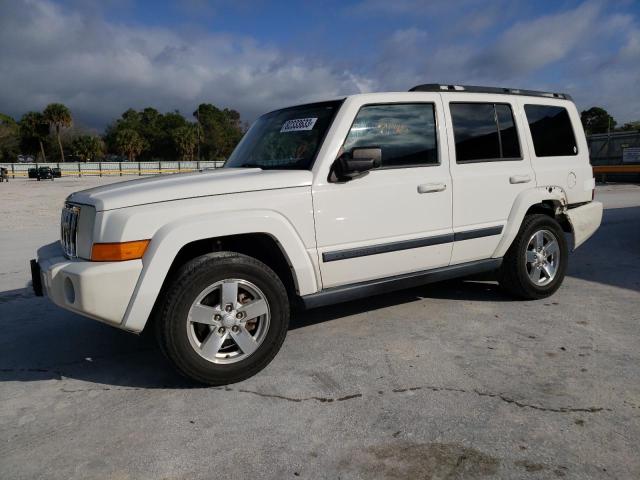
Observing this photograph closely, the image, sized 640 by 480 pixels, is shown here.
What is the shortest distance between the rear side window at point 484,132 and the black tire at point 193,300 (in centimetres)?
187

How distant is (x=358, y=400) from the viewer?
9.80 feet

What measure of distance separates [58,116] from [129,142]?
9.40m

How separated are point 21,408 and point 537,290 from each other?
4.07 m

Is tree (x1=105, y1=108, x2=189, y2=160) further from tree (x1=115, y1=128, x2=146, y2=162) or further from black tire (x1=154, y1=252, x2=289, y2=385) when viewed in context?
black tire (x1=154, y1=252, x2=289, y2=385)

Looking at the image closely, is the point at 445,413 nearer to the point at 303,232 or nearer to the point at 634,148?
the point at 303,232

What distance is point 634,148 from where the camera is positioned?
23.7 m

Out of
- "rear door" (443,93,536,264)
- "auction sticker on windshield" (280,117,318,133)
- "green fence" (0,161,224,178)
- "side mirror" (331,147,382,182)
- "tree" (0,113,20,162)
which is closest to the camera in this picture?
"side mirror" (331,147,382,182)

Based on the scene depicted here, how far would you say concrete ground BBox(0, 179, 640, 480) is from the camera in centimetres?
242

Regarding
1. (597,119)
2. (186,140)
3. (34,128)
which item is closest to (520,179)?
(186,140)

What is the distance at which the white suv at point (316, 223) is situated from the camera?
3.02 meters

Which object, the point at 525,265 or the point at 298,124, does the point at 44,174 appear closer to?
the point at 298,124

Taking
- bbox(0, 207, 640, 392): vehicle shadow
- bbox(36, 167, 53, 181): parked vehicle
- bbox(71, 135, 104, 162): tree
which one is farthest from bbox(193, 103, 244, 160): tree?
bbox(0, 207, 640, 392): vehicle shadow

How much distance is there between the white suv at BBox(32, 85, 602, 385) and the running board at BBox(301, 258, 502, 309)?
12 millimetres

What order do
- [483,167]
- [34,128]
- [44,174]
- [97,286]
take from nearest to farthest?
[97,286]
[483,167]
[44,174]
[34,128]
